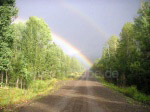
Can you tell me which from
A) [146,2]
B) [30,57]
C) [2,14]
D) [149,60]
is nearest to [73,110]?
[2,14]

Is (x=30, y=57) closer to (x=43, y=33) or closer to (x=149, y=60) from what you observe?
(x=43, y=33)

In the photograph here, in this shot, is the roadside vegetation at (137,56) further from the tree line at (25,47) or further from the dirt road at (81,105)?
the tree line at (25,47)

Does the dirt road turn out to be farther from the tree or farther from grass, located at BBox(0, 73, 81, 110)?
the tree

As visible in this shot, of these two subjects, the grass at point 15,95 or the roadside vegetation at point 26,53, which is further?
the roadside vegetation at point 26,53

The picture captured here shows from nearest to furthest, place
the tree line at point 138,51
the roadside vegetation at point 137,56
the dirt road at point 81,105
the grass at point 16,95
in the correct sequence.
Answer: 1. the dirt road at point 81,105
2. the grass at point 16,95
3. the roadside vegetation at point 137,56
4. the tree line at point 138,51

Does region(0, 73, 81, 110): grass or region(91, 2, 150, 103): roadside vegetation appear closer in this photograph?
region(0, 73, 81, 110): grass

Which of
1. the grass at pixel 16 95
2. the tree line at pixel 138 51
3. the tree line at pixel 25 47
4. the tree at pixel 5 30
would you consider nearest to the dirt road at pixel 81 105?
the grass at pixel 16 95

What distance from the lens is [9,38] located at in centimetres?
1450

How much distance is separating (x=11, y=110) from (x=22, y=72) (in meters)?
12.9

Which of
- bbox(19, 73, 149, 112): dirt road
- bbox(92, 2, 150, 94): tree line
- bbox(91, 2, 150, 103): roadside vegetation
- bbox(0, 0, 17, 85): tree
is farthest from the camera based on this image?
bbox(92, 2, 150, 94): tree line

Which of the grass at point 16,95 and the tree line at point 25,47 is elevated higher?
the tree line at point 25,47

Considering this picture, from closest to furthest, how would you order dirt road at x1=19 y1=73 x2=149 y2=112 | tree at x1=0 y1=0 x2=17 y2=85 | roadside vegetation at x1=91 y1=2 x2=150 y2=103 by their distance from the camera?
dirt road at x1=19 y1=73 x2=149 y2=112 < tree at x1=0 y1=0 x2=17 y2=85 < roadside vegetation at x1=91 y1=2 x2=150 y2=103

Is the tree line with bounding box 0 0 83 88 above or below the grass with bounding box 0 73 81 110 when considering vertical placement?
above

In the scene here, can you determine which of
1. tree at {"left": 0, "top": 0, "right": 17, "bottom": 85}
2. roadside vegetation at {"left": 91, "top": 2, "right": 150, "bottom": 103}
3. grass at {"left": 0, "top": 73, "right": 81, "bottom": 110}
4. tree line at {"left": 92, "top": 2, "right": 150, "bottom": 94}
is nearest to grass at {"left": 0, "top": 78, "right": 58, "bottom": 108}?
grass at {"left": 0, "top": 73, "right": 81, "bottom": 110}
